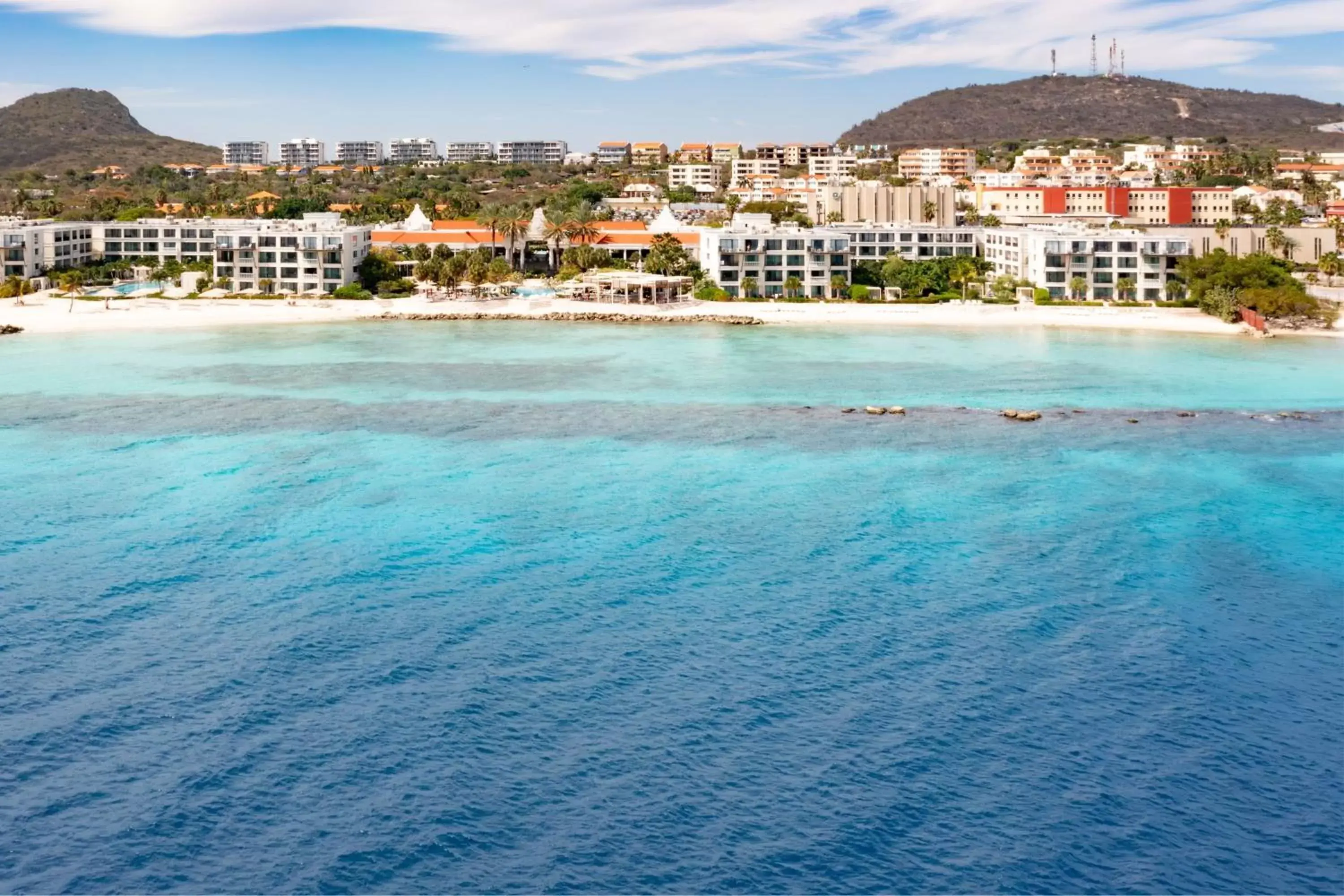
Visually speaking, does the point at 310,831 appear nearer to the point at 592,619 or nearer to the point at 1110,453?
the point at 592,619

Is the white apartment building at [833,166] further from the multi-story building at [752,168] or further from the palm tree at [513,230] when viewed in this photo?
the palm tree at [513,230]

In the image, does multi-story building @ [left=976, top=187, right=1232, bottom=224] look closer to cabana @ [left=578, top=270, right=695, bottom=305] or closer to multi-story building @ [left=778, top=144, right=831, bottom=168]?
cabana @ [left=578, top=270, right=695, bottom=305]

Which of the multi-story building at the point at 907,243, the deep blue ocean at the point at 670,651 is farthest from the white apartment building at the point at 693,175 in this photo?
the deep blue ocean at the point at 670,651

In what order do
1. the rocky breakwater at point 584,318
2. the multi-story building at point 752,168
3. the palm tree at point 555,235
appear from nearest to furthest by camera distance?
the rocky breakwater at point 584,318 < the palm tree at point 555,235 < the multi-story building at point 752,168

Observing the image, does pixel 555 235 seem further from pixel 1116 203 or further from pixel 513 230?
pixel 1116 203

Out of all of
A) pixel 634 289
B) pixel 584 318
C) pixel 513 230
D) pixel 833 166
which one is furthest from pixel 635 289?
pixel 833 166

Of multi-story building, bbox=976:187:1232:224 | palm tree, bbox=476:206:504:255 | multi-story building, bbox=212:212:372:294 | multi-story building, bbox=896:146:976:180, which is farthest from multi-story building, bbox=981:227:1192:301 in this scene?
multi-story building, bbox=896:146:976:180
